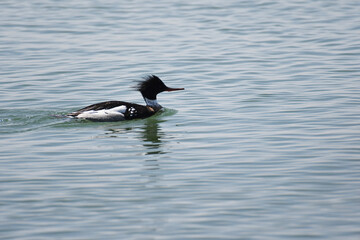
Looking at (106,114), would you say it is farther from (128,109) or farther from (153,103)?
(153,103)

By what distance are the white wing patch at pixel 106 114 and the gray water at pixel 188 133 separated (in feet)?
0.46

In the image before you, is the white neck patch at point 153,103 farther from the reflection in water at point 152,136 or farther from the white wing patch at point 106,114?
the white wing patch at point 106,114

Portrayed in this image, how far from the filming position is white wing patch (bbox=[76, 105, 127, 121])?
12.3m

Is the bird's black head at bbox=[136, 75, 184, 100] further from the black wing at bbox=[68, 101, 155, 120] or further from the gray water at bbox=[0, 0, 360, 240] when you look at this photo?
the black wing at bbox=[68, 101, 155, 120]

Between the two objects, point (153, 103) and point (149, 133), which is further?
point (153, 103)

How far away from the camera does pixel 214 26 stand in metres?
22.6

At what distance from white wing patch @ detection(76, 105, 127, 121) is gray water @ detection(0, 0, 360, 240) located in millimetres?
139

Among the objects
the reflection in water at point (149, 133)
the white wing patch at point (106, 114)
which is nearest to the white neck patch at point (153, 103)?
the reflection in water at point (149, 133)

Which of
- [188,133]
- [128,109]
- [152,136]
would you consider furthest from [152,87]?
[188,133]

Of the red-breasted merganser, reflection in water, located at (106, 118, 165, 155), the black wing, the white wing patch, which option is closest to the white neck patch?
the red-breasted merganser

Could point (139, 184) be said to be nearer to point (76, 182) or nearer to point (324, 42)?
point (76, 182)

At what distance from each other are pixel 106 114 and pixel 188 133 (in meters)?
1.75

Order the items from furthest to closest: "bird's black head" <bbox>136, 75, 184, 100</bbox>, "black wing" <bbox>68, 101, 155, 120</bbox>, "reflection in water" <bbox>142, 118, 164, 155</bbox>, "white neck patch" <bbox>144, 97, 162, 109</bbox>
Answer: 1. "bird's black head" <bbox>136, 75, 184, 100</bbox>
2. "white neck patch" <bbox>144, 97, 162, 109</bbox>
3. "black wing" <bbox>68, 101, 155, 120</bbox>
4. "reflection in water" <bbox>142, 118, 164, 155</bbox>

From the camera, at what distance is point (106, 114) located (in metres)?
12.5
